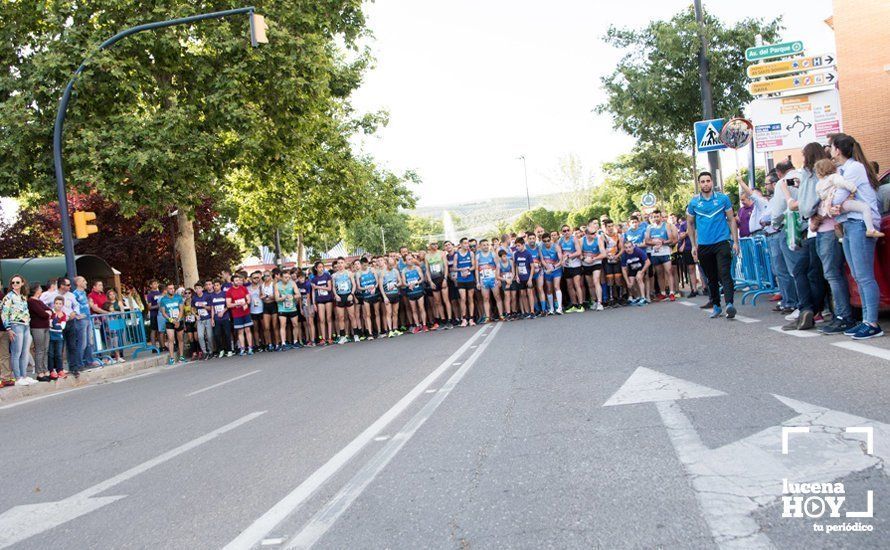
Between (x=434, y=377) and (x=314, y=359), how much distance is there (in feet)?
18.0

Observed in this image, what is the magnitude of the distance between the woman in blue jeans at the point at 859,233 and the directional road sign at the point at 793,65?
8726 millimetres

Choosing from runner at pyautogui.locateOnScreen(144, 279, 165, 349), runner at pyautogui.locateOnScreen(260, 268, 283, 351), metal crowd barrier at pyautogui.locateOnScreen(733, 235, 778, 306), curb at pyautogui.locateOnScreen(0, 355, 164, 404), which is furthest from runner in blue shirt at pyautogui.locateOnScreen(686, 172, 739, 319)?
runner at pyautogui.locateOnScreen(144, 279, 165, 349)

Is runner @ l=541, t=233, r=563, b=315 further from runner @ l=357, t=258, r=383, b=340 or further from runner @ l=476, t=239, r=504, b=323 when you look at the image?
runner @ l=357, t=258, r=383, b=340

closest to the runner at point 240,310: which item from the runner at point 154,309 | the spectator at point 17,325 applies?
the runner at point 154,309

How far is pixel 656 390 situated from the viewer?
618 cm

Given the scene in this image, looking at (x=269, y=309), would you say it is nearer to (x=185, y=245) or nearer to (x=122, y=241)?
(x=185, y=245)

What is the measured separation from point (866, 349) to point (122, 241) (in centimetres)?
2741

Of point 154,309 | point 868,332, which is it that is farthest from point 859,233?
point 154,309

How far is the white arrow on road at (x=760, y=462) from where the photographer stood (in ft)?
10.6

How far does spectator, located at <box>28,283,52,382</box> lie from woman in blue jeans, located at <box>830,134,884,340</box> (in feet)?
43.1

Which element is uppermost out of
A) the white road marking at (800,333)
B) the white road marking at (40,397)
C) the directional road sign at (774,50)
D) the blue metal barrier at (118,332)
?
the directional road sign at (774,50)

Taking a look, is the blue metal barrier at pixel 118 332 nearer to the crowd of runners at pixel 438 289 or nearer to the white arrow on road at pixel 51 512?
the crowd of runners at pixel 438 289

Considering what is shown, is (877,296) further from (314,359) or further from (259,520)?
(314,359)

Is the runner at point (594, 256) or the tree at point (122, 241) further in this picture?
the tree at point (122, 241)
